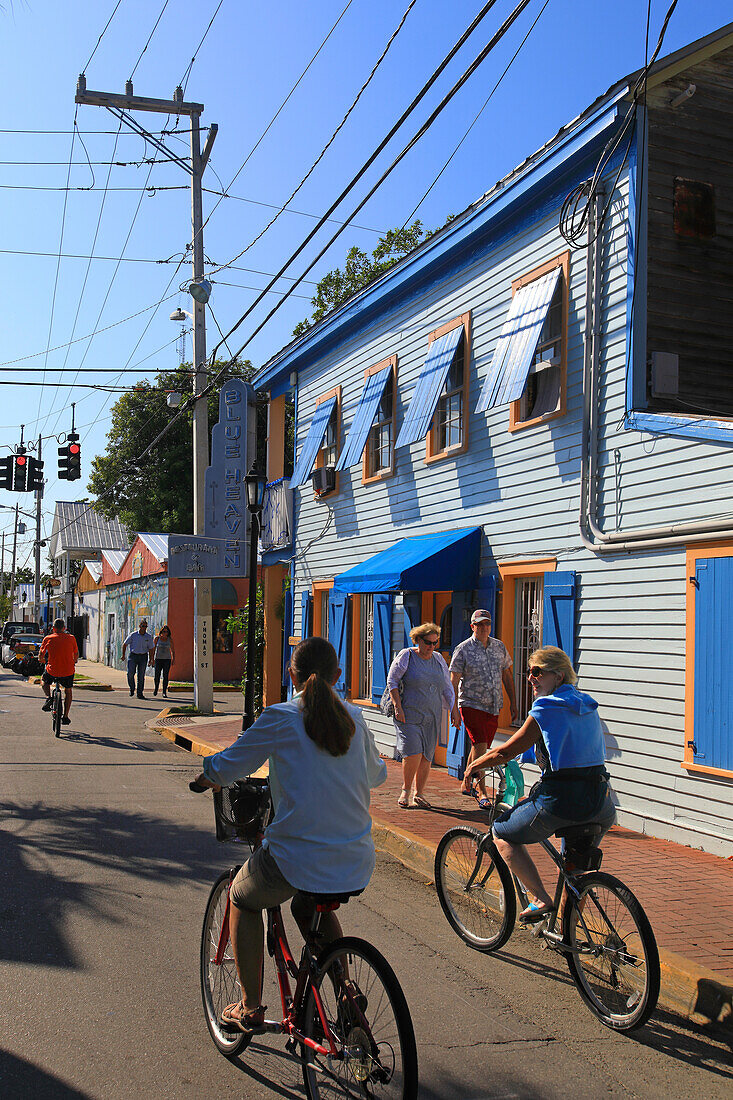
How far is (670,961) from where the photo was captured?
197 inches

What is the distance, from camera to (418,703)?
30.9 ft

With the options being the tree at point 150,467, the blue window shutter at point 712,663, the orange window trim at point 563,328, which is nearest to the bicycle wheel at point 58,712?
the orange window trim at point 563,328

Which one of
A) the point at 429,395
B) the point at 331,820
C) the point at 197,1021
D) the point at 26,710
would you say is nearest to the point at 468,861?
the point at 197,1021

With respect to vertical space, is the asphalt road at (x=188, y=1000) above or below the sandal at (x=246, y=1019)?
below

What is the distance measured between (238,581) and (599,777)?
27.0 m

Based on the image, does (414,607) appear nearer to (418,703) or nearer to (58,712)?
(418,703)

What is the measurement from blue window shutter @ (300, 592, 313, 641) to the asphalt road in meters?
8.87

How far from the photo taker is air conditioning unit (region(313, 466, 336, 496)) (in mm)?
16062

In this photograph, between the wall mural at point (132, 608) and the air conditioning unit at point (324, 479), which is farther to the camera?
the wall mural at point (132, 608)

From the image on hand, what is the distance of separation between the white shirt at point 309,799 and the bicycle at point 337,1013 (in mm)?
107

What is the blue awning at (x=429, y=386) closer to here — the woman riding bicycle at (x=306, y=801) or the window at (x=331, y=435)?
the window at (x=331, y=435)

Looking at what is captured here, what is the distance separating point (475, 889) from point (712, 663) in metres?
3.11

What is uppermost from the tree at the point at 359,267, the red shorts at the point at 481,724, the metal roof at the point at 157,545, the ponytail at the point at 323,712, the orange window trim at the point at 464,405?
the tree at the point at 359,267

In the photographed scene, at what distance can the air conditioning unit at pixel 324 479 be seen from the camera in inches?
632
